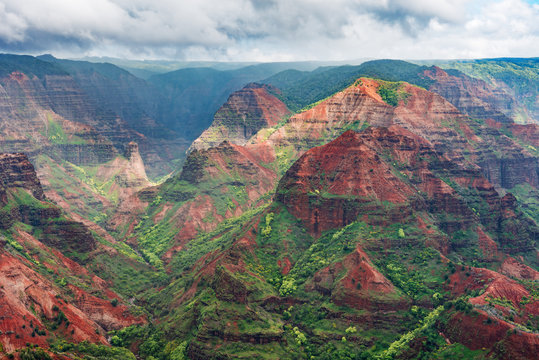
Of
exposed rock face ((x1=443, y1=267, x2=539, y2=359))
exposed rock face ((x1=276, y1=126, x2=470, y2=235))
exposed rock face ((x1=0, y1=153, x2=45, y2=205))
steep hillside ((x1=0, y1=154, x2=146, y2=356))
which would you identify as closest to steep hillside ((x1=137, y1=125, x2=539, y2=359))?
exposed rock face ((x1=443, y1=267, x2=539, y2=359))

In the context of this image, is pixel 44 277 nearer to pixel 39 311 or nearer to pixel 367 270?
pixel 39 311

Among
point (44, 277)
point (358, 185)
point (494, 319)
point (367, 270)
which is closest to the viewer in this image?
point (494, 319)

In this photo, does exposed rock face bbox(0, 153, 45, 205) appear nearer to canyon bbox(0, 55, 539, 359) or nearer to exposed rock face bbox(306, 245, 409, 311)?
canyon bbox(0, 55, 539, 359)

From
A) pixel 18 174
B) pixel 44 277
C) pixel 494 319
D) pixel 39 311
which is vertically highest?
pixel 18 174

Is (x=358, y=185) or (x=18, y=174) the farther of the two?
(x=18, y=174)

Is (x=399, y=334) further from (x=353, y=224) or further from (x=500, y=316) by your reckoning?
(x=353, y=224)

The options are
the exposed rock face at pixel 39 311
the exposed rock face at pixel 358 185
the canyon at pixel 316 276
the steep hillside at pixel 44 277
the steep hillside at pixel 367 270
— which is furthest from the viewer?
the exposed rock face at pixel 358 185

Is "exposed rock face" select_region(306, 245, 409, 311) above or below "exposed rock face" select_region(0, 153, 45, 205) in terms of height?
below

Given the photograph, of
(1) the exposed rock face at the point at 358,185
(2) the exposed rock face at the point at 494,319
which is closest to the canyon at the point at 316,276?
(2) the exposed rock face at the point at 494,319

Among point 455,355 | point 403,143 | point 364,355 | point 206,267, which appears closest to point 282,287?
point 206,267

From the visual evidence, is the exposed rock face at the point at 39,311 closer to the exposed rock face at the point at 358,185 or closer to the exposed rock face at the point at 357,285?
the exposed rock face at the point at 357,285

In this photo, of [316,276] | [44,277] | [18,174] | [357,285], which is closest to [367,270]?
[357,285]

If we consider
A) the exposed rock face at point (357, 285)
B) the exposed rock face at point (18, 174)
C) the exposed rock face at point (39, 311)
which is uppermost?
the exposed rock face at point (18, 174)
